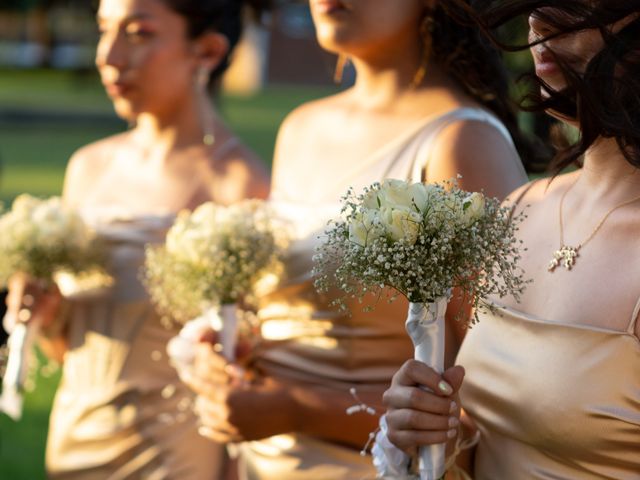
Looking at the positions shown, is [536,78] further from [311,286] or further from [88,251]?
[88,251]

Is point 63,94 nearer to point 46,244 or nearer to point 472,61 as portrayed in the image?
point 46,244

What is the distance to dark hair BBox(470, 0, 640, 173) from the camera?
291cm

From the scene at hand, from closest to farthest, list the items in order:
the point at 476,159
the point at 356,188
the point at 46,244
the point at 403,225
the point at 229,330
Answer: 1. the point at 403,225
2. the point at 476,159
3. the point at 356,188
4. the point at 229,330
5. the point at 46,244

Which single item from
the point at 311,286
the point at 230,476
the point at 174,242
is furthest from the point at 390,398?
the point at 230,476

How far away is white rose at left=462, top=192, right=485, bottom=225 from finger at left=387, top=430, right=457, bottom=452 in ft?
1.73

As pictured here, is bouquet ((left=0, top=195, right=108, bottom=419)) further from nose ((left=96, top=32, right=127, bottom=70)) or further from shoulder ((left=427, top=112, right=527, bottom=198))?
shoulder ((left=427, top=112, right=527, bottom=198))

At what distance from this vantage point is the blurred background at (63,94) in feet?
33.1

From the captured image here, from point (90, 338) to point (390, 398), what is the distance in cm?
285

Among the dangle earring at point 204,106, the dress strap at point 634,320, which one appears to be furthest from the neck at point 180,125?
the dress strap at point 634,320

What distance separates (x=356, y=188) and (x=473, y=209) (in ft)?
4.75

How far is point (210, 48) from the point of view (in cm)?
572

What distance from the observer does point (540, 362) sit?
3.03 metres

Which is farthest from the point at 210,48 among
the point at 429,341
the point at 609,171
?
the point at 429,341

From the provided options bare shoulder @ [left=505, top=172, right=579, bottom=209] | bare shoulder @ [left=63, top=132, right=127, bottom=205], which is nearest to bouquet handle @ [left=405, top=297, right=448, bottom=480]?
bare shoulder @ [left=505, top=172, right=579, bottom=209]
